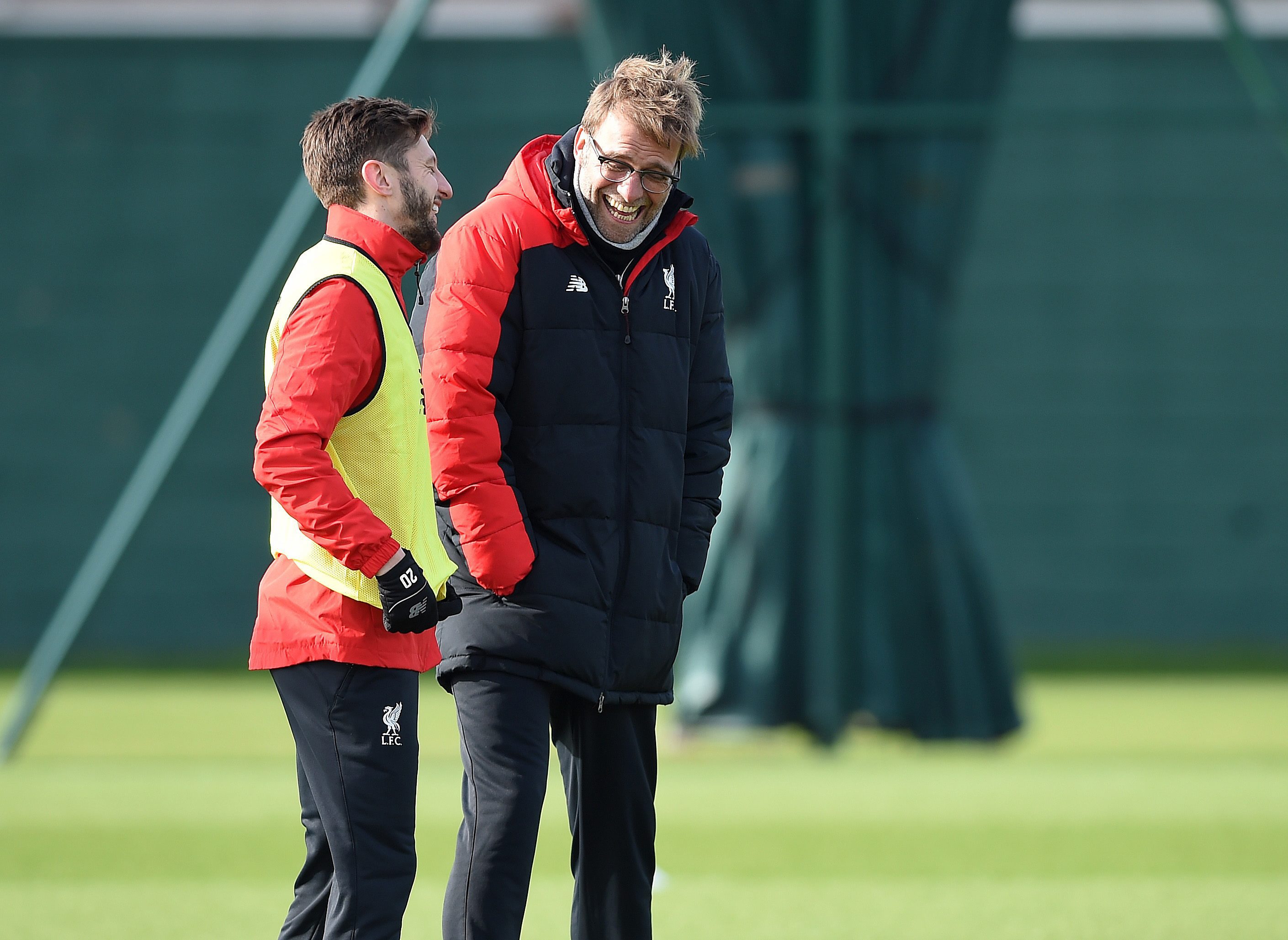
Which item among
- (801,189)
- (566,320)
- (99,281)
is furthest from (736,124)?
(99,281)

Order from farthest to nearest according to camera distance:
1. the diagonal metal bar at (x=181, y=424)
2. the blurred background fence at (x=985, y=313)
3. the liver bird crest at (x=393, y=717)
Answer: the blurred background fence at (x=985, y=313) → the diagonal metal bar at (x=181, y=424) → the liver bird crest at (x=393, y=717)

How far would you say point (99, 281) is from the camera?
12.8m

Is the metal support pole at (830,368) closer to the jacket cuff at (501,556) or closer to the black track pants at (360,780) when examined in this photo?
the jacket cuff at (501,556)

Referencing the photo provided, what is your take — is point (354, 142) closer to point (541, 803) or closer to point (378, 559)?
point (378, 559)

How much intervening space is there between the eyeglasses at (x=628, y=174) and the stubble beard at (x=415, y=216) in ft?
1.00

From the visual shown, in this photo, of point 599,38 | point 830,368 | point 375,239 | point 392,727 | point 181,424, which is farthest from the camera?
point 599,38

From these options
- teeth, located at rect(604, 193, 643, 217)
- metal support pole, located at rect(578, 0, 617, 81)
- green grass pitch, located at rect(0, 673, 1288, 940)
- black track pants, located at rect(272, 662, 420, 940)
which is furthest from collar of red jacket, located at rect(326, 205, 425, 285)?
metal support pole, located at rect(578, 0, 617, 81)

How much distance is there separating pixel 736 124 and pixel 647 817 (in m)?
4.94

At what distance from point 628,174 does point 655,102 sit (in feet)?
0.44

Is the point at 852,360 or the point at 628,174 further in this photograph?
the point at 852,360

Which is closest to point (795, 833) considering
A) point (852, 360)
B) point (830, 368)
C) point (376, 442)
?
point (830, 368)

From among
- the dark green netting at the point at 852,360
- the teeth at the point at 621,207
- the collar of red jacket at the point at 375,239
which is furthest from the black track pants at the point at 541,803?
the dark green netting at the point at 852,360

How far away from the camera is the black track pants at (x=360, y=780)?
296 centimetres

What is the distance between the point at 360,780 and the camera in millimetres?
2973
